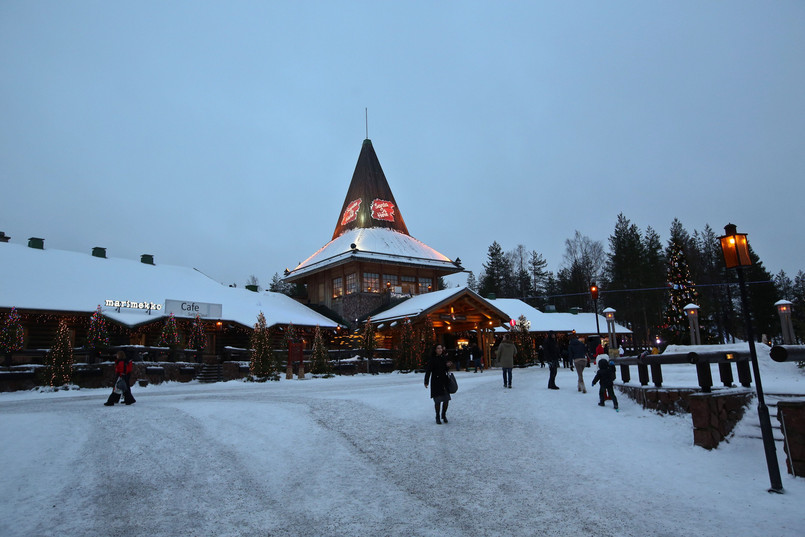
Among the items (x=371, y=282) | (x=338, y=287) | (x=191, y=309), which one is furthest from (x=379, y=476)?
(x=338, y=287)

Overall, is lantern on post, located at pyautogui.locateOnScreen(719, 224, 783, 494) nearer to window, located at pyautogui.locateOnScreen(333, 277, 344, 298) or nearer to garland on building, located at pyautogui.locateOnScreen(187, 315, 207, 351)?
garland on building, located at pyautogui.locateOnScreen(187, 315, 207, 351)

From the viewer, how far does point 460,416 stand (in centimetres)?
1038

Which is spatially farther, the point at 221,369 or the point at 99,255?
the point at 99,255

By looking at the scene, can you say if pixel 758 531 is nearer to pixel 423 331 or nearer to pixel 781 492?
pixel 781 492

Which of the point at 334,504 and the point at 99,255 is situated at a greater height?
the point at 99,255

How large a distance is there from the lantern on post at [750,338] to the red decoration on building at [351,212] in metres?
34.1

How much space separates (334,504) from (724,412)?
609 cm

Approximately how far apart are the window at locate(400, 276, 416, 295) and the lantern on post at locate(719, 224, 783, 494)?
3011 cm

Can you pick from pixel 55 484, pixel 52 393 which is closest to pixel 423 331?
pixel 52 393

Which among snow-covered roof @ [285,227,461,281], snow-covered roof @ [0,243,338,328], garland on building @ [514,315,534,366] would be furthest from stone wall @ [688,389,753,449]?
snow-covered roof @ [285,227,461,281]

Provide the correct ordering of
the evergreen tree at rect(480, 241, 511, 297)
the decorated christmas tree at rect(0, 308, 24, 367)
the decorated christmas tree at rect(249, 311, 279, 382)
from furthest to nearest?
the evergreen tree at rect(480, 241, 511, 297), the decorated christmas tree at rect(249, 311, 279, 382), the decorated christmas tree at rect(0, 308, 24, 367)

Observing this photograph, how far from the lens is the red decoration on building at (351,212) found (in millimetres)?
39806

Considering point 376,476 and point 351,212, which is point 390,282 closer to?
point 351,212

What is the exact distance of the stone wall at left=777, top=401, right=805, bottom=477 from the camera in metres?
5.90
